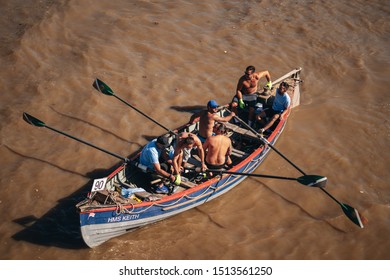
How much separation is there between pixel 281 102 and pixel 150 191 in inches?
188

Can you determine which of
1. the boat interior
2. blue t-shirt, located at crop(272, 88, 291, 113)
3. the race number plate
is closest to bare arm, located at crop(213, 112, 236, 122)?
the boat interior

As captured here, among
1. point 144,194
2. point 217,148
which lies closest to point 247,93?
point 217,148

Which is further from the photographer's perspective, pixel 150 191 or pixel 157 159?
pixel 150 191

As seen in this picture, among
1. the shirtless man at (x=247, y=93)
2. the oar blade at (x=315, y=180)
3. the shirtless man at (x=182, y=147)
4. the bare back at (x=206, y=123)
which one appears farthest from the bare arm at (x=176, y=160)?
the shirtless man at (x=247, y=93)

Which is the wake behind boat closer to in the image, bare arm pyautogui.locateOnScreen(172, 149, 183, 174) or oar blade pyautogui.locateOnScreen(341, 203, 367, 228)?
oar blade pyautogui.locateOnScreen(341, 203, 367, 228)

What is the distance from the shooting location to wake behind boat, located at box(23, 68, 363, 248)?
29.8 ft

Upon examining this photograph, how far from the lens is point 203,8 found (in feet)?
61.5

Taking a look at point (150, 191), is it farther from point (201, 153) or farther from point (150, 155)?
point (201, 153)

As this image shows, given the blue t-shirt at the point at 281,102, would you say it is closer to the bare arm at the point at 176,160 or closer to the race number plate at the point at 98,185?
the bare arm at the point at 176,160

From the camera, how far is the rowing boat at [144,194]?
29.6ft

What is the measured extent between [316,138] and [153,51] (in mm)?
7022

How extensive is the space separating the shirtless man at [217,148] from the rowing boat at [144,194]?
0.30 metres

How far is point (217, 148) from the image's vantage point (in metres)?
10.4

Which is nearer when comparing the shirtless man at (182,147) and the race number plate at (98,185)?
the race number plate at (98,185)
